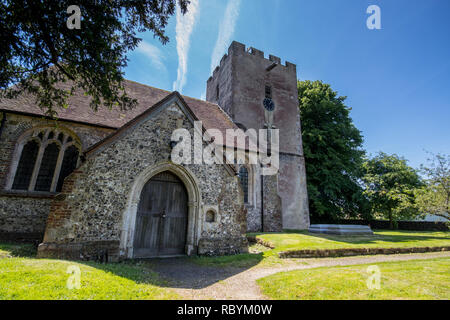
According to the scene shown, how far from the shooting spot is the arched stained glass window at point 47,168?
9.91 metres

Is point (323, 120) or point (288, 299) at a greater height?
point (323, 120)

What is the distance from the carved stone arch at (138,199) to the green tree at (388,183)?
23.1 m

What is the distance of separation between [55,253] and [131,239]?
80.2 inches

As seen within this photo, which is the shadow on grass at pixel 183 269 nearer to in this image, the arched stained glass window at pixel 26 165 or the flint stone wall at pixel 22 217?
the flint stone wall at pixel 22 217

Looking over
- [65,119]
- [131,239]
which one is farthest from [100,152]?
[65,119]

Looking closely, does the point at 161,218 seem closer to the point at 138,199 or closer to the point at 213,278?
the point at 138,199

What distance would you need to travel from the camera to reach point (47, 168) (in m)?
10.2

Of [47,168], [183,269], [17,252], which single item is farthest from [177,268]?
[47,168]

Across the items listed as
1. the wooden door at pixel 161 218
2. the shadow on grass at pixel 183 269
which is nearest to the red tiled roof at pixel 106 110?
the wooden door at pixel 161 218

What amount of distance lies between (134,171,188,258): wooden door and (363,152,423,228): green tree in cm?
2343
